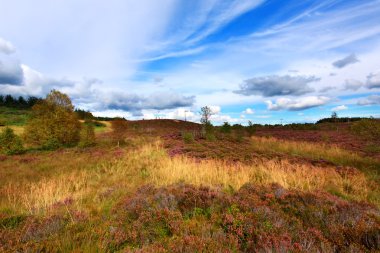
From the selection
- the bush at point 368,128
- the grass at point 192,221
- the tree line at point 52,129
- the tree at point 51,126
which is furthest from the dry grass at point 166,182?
the tree at point 51,126

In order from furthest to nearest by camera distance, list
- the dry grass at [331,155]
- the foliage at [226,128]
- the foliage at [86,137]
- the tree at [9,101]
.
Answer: the tree at [9,101] < the foliage at [226,128] < the foliage at [86,137] < the dry grass at [331,155]

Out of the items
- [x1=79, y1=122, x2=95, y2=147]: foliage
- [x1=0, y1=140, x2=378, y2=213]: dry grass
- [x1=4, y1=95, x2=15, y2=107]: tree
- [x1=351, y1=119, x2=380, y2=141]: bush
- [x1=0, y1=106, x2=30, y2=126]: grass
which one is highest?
[x1=4, y1=95, x2=15, y2=107]: tree

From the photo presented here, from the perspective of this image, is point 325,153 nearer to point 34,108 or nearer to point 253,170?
point 253,170

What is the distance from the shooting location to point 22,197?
23.5 feet

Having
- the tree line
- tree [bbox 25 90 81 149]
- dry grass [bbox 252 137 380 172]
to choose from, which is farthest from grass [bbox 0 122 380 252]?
tree [bbox 25 90 81 149]

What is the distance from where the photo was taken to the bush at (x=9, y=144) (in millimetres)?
19188

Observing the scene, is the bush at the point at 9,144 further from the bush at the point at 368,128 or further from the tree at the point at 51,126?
the bush at the point at 368,128

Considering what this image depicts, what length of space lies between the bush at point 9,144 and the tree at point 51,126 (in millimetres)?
2431

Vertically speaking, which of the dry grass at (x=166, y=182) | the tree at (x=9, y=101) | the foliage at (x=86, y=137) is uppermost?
the tree at (x=9, y=101)

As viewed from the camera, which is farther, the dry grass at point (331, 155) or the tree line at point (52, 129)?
the tree line at point (52, 129)

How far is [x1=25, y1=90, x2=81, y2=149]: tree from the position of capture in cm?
2231

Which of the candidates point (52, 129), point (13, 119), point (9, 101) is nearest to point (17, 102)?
point (9, 101)

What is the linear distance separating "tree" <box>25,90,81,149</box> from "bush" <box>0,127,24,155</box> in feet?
7.98

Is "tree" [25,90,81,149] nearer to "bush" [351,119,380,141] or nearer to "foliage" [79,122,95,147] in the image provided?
"foliage" [79,122,95,147]
